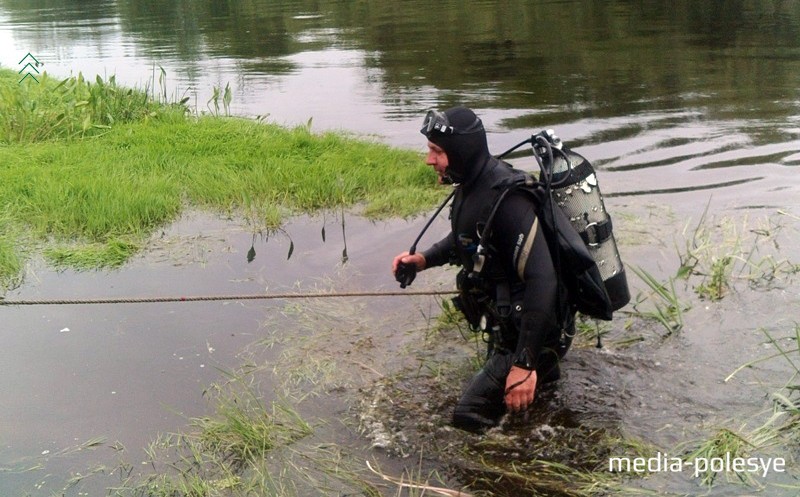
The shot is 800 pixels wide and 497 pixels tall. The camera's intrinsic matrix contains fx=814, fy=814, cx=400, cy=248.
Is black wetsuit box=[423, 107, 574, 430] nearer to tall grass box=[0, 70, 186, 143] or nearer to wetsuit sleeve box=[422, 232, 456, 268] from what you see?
wetsuit sleeve box=[422, 232, 456, 268]

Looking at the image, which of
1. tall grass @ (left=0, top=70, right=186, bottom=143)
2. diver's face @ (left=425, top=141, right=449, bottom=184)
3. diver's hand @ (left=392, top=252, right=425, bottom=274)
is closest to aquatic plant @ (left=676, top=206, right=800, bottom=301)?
diver's hand @ (left=392, top=252, right=425, bottom=274)

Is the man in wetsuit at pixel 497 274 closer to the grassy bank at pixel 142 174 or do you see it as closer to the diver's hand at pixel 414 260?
the diver's hand at pixel 414 260

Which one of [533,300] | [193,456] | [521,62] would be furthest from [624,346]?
[521,62]

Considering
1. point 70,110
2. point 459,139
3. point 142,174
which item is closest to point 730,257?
point 459,139

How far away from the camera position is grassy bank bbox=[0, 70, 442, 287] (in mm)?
6902

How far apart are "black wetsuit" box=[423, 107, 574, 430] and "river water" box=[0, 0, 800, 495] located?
57 centimetres

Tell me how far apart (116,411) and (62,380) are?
557mm

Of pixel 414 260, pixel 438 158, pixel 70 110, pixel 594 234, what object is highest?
pixel 70 110

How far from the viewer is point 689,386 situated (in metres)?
4.30

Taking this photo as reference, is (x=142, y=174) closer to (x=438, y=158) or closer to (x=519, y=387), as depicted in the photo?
(x=438, y=158)

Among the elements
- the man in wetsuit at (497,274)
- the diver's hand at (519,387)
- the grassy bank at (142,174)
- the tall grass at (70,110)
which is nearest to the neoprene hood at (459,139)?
the man in wetsuit at (497,274)

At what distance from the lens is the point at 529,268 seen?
139 inches

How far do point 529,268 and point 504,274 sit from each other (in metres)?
0.25

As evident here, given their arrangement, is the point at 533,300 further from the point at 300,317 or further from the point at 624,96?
the point at 624,96
